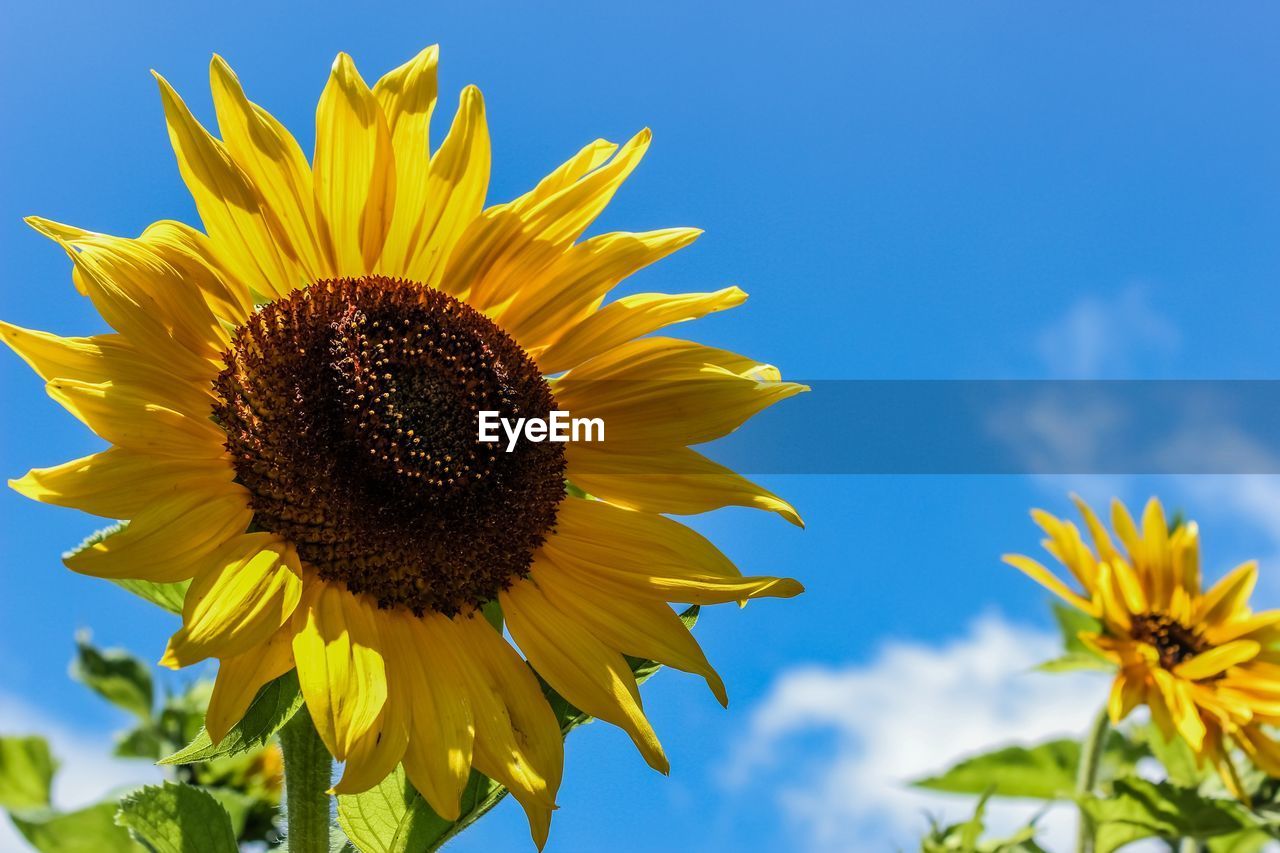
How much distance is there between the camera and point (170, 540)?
5.38 feet

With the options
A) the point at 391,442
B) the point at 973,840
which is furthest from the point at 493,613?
the point at 973,840

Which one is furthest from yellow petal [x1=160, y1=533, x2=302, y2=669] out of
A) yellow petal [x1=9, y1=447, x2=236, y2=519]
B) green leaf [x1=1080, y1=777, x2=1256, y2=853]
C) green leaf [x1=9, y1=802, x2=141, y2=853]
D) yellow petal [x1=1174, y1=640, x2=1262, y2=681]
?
yellow petal [x1=1174, y1=640, x2=1262, y2=681]

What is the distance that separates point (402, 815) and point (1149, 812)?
2476 millimetres

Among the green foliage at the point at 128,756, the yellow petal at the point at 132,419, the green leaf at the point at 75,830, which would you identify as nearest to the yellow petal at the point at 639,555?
the yellow petal at the point at 132,419

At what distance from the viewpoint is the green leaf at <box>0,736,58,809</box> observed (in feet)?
10.1

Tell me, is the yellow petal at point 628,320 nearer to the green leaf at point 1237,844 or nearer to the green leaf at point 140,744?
the green leaf at point 140,744

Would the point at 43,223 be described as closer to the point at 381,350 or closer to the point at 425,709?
the point at 381,350

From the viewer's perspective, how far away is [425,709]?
1.74 m

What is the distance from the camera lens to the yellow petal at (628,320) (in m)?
2.12

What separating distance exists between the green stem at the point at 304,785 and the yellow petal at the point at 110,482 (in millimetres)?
366

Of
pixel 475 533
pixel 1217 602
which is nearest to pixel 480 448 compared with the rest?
pixel 475 533

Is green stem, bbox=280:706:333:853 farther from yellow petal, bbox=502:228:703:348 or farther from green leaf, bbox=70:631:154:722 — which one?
green leaf, bbox=70:631:154:722

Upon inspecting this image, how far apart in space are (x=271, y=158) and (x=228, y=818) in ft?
3.28

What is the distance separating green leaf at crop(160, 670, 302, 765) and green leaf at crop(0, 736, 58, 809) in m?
1.76
